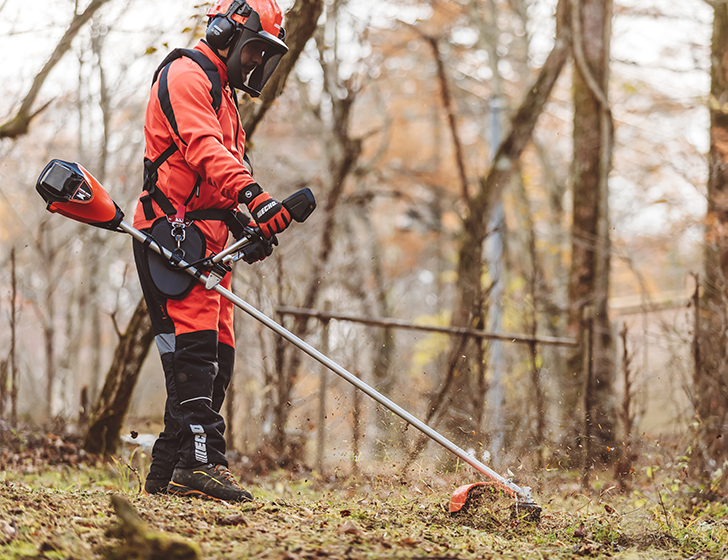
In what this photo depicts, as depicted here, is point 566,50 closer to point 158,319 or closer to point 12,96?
point 12,96

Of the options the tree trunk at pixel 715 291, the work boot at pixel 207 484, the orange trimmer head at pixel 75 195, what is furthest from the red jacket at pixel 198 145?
the tree trunk at pixel 715 291

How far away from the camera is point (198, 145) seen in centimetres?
338

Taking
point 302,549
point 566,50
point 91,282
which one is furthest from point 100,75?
point 302,549

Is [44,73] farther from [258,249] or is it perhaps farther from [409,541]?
[409,541]

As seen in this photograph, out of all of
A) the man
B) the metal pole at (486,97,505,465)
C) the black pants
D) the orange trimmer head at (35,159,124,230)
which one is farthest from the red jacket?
the metal pole at (486,97,505,465)

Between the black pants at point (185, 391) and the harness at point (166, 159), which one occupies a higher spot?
the harness at point (166, 159)

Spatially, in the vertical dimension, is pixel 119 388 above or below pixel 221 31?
below

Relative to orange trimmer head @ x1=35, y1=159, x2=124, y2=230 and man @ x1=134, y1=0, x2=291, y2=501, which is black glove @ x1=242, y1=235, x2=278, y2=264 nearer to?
man @ x1=134, y1=0, x2=291, y2=501

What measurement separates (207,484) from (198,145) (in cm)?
165

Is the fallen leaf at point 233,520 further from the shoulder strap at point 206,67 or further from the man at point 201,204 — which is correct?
the shoulder strap at point 206,67

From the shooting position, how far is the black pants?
338cm

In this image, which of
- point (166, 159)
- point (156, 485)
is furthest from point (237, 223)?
point (156, 485)

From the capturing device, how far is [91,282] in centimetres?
1566

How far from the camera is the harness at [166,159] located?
351 centimetres
